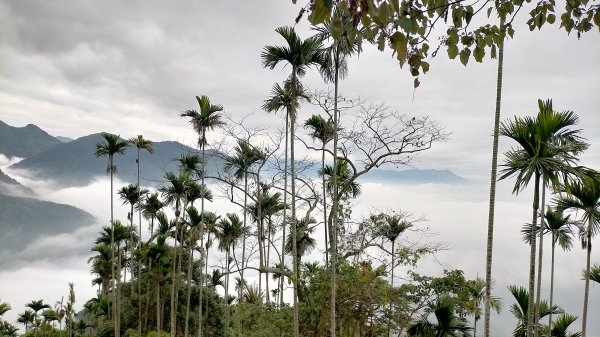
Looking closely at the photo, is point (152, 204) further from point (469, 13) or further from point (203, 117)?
point (469, 13)

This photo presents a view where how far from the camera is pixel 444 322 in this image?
12.8 m

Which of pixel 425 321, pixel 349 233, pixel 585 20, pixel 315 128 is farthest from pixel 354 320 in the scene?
pixel 585 20

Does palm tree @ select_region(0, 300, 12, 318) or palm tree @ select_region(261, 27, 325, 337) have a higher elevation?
palm tree @ select_region(261, 27, 325, 337)

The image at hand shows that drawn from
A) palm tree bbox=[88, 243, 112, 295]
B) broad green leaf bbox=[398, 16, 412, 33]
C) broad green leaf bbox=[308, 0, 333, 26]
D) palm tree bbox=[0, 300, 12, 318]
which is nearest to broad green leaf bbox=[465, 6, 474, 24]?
broad green leaf bbox=[398, 16, 412, 33]

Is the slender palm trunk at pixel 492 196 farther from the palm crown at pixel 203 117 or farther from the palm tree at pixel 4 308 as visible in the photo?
the palm tree at pixel 4 308

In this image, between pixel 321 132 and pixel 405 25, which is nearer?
pixel 405 25

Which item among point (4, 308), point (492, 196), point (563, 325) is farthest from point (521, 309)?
point (4, 308)

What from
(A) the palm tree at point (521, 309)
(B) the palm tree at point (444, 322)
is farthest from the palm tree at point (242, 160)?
(A) the palm tree at point (521, 309)

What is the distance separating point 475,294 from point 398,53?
52.8 ft

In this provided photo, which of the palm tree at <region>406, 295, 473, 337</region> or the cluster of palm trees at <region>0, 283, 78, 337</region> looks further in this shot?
the cluster of palm trees at <region>0, 283, 78, 337</region>

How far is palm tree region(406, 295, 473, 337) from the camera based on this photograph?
499 inches

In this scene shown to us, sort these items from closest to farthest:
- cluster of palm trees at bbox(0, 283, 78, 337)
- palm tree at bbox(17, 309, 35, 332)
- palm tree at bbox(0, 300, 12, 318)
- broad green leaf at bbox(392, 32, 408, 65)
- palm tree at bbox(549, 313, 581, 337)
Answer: broad green leaf at bbox(392, 32, 408, 65) < palm tree at bbox(549, 313, 581, 337) < cluster of palm trees at bbox(0, 283, 78, 337) < palm tree at bbox(0, 300, 12, 318) < palm tree at bbox(17, 309, 35, 332)

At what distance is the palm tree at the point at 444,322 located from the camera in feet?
41.6

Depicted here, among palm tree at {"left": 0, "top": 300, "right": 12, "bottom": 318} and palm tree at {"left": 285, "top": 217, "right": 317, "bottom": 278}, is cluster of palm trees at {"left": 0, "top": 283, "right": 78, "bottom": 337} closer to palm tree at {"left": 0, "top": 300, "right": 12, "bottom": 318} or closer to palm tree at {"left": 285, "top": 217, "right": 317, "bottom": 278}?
palm tree at {"left": 0, "top": 300, "right": 12, "bottom": 318}
